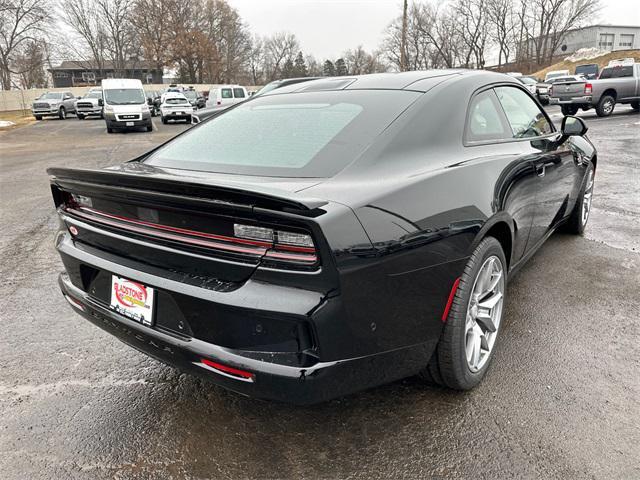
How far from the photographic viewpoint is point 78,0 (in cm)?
5584

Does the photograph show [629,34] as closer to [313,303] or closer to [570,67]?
[570,67]

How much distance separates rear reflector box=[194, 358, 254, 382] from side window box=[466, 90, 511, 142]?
1701 mm

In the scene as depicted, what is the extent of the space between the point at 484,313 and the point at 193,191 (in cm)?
165

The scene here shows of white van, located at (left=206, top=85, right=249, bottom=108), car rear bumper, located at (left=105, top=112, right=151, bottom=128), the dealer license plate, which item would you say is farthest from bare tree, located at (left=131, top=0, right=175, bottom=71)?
the dealer license plate

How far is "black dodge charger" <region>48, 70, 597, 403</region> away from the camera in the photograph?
165 cm

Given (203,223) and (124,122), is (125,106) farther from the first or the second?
(203,223)

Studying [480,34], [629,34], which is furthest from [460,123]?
[629,34]

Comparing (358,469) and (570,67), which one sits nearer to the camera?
(358,469)

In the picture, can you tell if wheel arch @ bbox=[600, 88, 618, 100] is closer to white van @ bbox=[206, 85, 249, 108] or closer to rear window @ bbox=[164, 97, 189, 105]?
white van @ bbox=[206, 85, 249, 108]

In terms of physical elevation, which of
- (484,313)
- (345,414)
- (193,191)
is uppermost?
(193,191)

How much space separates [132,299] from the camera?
2027mm

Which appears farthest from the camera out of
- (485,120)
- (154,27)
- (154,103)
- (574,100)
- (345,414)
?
(154,27)

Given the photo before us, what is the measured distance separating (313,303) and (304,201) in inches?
13.9

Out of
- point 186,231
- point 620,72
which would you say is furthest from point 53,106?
point 186,231
